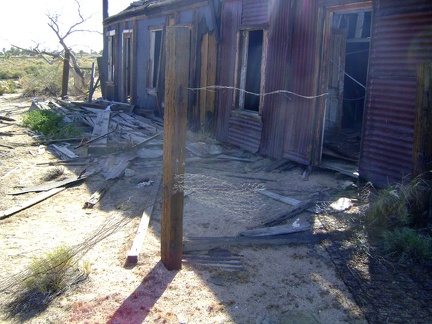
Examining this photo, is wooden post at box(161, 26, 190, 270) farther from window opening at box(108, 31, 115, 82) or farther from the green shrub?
window opening at box(108, 31, 115, 82)

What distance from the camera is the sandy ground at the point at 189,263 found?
12.5ft

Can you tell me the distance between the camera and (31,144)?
439 inches

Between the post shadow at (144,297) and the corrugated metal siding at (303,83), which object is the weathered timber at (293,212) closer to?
the post shadow at (144,297)

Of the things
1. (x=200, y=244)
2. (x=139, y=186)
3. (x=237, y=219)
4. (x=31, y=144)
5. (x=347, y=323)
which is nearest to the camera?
(x=347, y=323)

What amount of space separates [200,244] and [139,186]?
288 cm

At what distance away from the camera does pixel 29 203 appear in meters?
6.62

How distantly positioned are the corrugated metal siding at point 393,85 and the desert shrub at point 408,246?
4.98ft

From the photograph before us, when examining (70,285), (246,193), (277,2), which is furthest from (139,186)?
(277,2)

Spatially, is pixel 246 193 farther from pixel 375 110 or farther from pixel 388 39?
pixel 388 39

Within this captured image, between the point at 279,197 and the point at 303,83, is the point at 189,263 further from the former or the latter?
the point at 303,83

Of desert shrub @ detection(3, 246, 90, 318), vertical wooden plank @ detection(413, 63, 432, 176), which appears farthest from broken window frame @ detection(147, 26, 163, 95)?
desert shrub @ detection(3, 246, 90, 318)

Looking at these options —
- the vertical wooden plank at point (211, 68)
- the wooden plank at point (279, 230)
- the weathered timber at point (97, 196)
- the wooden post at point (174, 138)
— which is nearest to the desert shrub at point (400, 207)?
the wooden plank at point (279, 230)

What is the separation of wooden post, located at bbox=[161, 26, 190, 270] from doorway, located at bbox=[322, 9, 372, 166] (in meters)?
5.07

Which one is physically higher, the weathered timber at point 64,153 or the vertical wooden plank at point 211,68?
the vertical wooden plank at point 211,68
